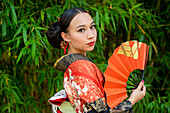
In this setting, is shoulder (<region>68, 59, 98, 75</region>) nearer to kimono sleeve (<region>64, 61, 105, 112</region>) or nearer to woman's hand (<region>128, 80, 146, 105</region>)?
kimono sleeve (<region>64, 61, 105, 112</region>)

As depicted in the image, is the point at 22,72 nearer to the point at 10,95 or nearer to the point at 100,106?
the point at 10,95

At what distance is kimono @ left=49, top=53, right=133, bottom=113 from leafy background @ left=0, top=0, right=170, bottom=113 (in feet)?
1.77

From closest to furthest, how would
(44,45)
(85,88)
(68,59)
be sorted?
(85,88) → (68,59) → (44,45)

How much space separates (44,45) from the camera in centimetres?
157

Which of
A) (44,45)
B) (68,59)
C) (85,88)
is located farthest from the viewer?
(44,45)

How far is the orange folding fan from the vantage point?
103 cm

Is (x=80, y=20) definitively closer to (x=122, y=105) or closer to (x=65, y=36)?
(x=65, y=36)

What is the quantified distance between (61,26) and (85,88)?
374 millimetres

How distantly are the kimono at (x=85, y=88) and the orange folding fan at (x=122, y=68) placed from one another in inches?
1.4

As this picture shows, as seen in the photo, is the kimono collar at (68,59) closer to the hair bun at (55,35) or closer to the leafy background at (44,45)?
the hair bun at (55,35)

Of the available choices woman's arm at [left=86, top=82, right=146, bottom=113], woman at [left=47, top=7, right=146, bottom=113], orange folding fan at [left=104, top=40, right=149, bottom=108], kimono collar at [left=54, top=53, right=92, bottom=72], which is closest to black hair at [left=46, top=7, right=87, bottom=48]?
woman at [left=47, top=7, right=146, bottom=113]

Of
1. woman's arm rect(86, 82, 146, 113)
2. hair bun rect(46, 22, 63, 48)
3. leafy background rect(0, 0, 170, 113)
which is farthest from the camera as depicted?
leafy background rect(0, 0, 170, 113)

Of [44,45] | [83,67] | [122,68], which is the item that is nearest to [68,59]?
[83,67]

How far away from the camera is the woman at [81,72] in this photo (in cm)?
100
